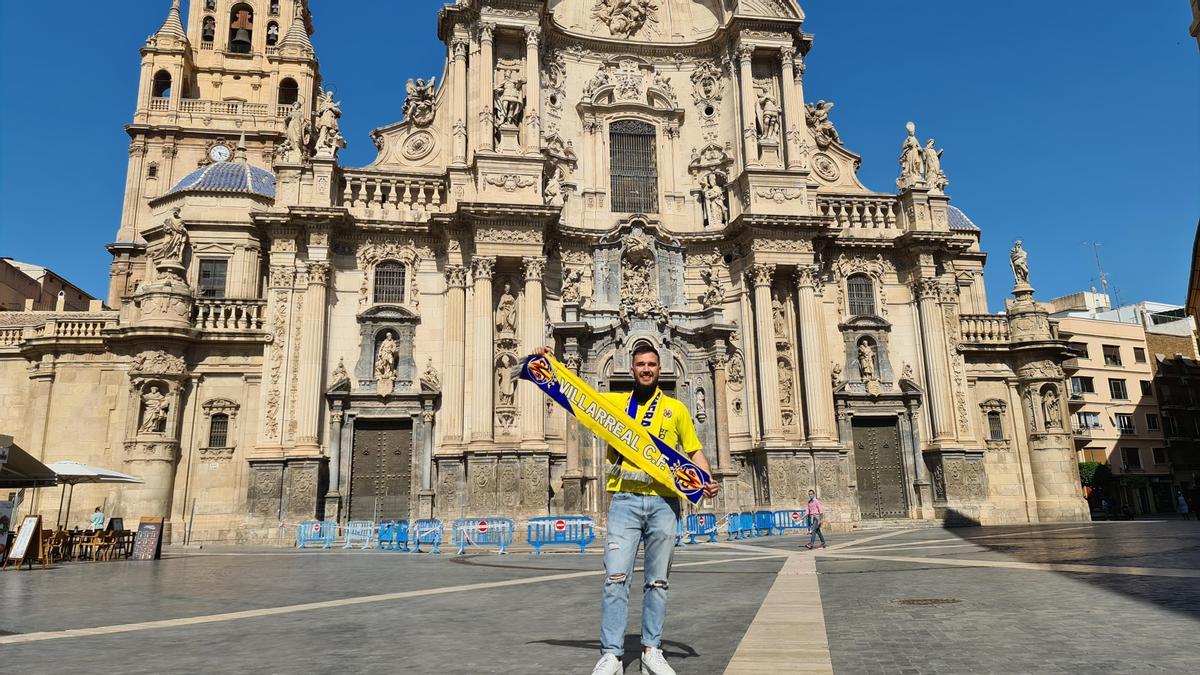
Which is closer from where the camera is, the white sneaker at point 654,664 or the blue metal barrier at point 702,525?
the white sneaker at point 654,664

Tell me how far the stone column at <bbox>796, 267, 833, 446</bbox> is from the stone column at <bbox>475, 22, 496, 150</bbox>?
12.5m

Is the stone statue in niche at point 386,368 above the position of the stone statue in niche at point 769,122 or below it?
below

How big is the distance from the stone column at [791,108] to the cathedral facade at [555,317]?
0.14 m

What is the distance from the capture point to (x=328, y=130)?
2827cm

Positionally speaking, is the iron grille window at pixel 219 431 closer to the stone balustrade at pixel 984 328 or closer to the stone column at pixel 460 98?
the stone column at pixel 460 98

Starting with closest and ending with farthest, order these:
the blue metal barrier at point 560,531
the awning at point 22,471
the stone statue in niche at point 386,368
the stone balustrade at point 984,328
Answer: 1. the awning at point 22,471
2. the blue metal barrier at point 560,531
3. the stone statue in niche at point 386,368
4. the stone balustrade at point 984,328

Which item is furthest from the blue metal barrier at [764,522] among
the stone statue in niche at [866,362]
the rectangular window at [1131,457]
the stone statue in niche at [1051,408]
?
the rectangular window at [1131,457]

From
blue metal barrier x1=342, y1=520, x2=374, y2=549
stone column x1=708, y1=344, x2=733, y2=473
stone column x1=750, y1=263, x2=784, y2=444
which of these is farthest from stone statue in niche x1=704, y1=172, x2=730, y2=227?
blue metal barrier x1=342, y1=520, x2=374, y2=549

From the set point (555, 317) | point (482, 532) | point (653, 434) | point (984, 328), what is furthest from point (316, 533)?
point (984, 328)

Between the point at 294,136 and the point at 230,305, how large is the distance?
642 centimetres

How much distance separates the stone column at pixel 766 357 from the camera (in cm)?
2748

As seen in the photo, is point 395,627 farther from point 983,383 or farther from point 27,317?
point 27,317

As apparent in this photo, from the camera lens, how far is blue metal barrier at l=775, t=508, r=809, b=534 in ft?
83.6

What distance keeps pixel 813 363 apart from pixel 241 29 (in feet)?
154
